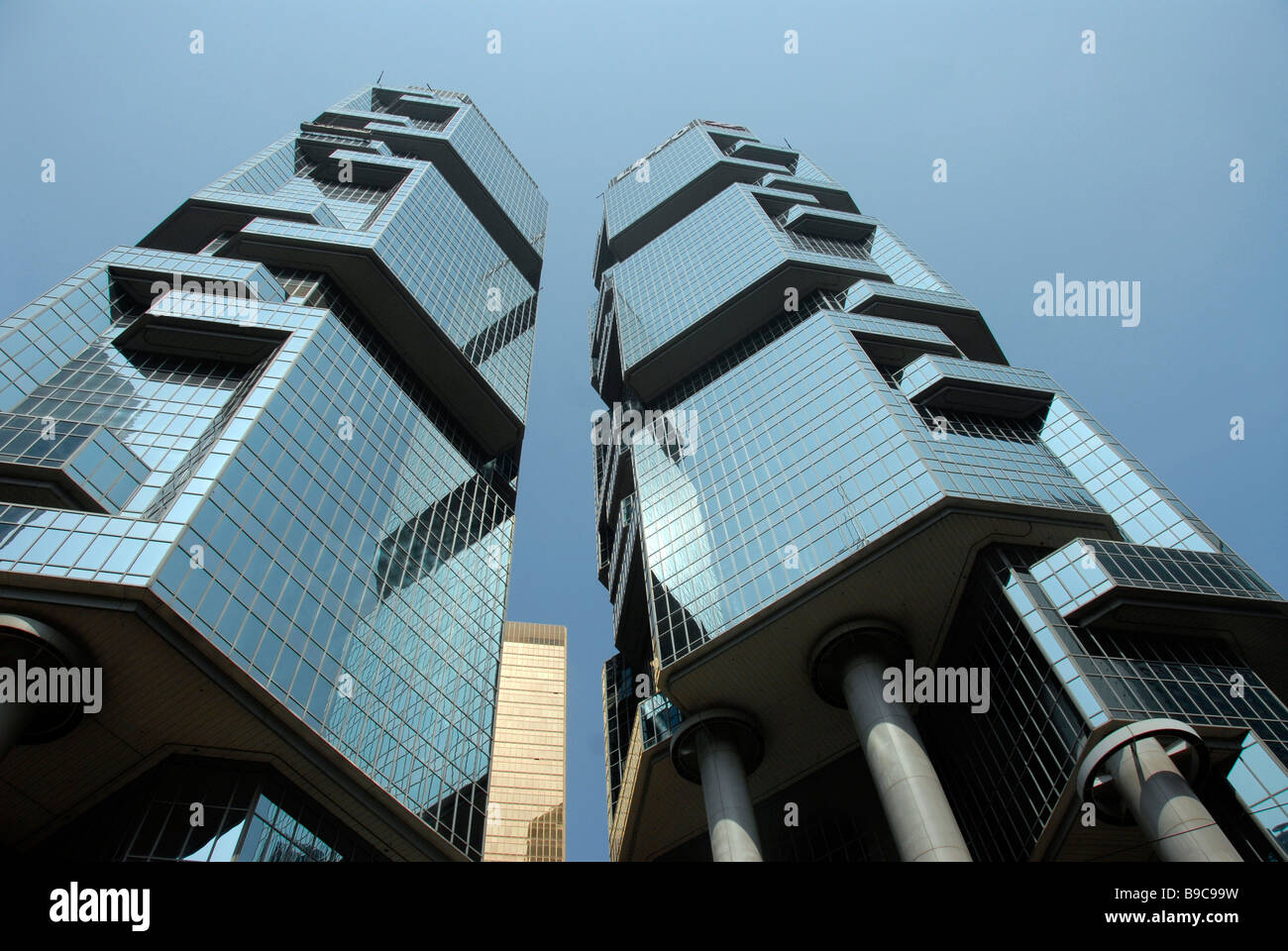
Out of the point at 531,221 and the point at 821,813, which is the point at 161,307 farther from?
the point at 531,221

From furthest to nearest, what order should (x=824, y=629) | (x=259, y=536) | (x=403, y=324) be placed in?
(x=403, y=324)
(x=824, y=629)
(x=259, y=536)

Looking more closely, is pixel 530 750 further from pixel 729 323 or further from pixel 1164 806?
pixel 1164 806

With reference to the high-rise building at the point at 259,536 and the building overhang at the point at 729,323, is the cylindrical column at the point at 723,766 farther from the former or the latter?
the building overhang at the point at 729,323

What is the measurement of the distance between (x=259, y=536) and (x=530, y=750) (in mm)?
57568

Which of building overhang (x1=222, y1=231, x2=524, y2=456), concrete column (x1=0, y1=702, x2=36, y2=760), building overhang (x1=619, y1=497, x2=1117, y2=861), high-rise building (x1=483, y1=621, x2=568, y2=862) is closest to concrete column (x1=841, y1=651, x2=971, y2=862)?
building overhang (x1=619, y1=497, x2=1117, y2=861)

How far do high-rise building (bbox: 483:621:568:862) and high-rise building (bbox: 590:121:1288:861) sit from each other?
80.4ft

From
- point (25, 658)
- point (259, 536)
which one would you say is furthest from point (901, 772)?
point (25, 658)

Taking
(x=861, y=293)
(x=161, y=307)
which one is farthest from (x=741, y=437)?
(x=161, y=307)

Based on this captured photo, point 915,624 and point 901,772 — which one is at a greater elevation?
point 915,624

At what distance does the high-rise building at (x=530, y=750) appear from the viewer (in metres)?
80.2

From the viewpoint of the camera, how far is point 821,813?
4803 cm

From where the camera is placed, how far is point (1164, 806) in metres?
26.9

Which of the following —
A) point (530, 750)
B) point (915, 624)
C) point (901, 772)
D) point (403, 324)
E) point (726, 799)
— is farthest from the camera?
point (530, 750)

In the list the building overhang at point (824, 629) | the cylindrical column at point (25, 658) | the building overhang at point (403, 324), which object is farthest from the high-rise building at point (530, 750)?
the cylindrical column at point (25, 658)
